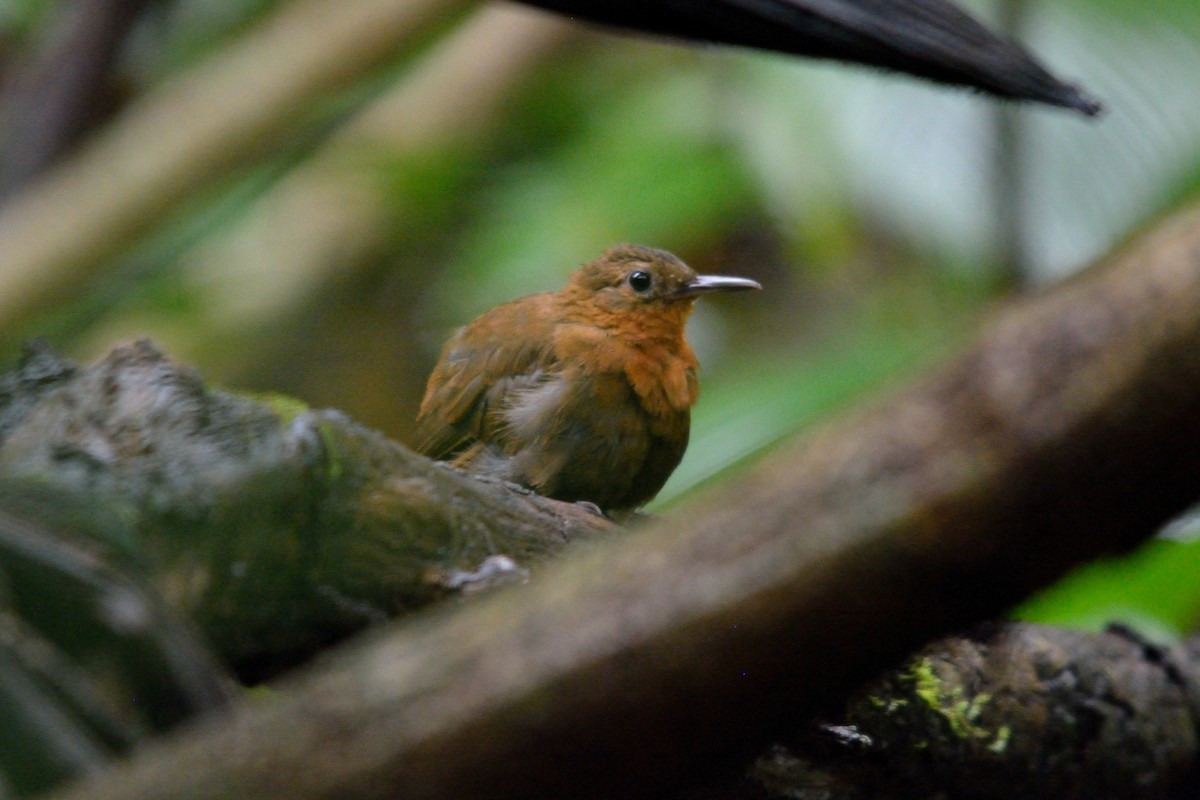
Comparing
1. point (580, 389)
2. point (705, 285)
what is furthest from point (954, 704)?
point (705, 285)

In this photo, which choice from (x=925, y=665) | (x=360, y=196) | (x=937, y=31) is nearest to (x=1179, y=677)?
(x=925, y=665)

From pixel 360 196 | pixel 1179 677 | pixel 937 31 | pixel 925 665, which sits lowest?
pixel 1179 677

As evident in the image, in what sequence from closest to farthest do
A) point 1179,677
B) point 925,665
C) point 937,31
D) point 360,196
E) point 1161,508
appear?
point 1161,508 → point 937,31 → point 925,665 → point 1179,677 → point 360,196

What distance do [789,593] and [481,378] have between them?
276 centimetres

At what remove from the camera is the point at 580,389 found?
336 cm

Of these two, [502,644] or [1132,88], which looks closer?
[502,644]

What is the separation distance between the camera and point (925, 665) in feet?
6.54

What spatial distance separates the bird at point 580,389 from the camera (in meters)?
3.29

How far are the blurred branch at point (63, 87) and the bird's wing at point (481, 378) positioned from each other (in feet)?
3.69

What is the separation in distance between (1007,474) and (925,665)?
1323mm

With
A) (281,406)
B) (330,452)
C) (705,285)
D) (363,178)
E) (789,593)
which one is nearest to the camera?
(789,593)

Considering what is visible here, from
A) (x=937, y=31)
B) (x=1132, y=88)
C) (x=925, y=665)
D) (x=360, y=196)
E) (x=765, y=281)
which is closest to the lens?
(x=937, y=31)

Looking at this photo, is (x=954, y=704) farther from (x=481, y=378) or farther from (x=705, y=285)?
(x=705, y=285)

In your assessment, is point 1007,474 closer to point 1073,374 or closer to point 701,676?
point 1073,374
